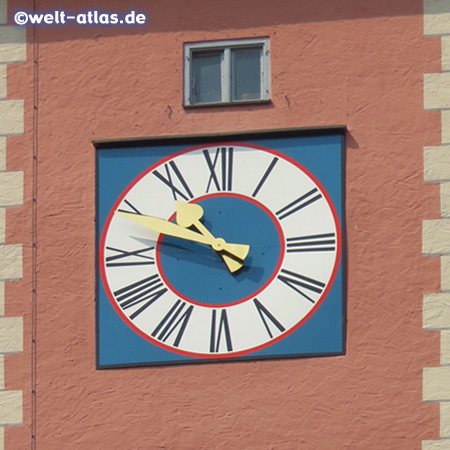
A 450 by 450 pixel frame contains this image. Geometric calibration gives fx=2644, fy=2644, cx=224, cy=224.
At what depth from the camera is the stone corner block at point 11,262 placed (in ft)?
47.6

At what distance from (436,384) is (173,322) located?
4.79ft

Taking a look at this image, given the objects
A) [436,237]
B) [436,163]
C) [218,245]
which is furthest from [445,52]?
[218,245]

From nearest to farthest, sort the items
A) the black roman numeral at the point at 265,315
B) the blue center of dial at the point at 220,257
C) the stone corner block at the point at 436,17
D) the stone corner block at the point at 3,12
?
the black roman numeral at the point at 265,315
the blue center of dial at the point at 220,257
the stone corner block at the point at 436,17
the stone corner block at the point at 3,12

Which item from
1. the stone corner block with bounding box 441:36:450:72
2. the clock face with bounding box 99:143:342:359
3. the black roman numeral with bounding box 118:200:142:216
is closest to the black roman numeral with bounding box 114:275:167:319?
the clock face with bounding box 99:143:342:359

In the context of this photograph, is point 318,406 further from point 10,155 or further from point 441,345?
point 10,155

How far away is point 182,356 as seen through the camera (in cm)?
1420

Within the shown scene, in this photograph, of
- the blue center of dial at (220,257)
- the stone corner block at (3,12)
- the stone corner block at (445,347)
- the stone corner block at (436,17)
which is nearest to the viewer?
the stone corner block at (445,347)

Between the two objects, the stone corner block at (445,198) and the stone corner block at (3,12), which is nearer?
Result: the stone corner block at (445,198)

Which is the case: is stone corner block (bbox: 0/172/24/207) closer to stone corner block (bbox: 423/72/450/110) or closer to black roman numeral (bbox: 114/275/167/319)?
black roman numeral (bbox: 114/275/167/319)

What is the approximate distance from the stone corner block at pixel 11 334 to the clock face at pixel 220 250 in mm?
524

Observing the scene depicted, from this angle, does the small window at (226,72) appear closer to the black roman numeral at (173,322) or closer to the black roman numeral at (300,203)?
the black roman numeral at (300,203)

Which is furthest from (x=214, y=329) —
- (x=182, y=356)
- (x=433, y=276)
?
(x=433, y=276)
